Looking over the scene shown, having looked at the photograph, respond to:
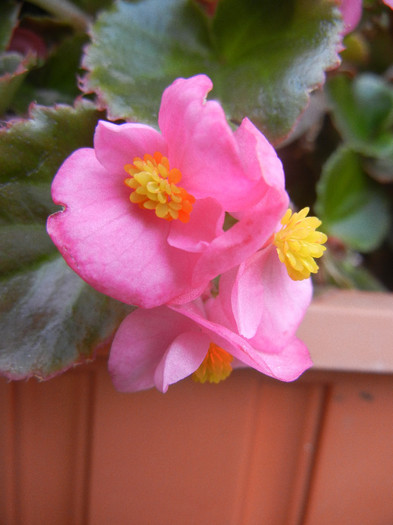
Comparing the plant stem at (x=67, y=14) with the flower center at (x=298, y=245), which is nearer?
Result: the flower center at (x=298, y=245)

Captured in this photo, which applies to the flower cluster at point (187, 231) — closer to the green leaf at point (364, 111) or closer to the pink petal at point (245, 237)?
the pink petal at point (245, 237)

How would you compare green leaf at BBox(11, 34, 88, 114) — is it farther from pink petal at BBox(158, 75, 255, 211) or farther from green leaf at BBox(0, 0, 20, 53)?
pink petal at BBox(158, 75, 255, 211)

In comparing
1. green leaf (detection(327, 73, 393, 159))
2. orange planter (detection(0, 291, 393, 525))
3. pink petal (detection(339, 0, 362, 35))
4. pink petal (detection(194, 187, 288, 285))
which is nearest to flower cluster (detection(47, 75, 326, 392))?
pink petal (detection(194, 187, 288, 285))

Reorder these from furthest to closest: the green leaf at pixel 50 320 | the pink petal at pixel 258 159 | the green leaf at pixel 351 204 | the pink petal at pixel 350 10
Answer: the green leaf at pixel 351 204
the pink petal at pixel 350 10
the green leaf at pixel 50 320
the pink petal at pixel 258 159

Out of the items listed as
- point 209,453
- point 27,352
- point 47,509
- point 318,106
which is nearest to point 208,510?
point 209,453

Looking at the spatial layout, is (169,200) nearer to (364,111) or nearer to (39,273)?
(39,273)

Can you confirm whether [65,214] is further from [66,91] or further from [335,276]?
[335,276]

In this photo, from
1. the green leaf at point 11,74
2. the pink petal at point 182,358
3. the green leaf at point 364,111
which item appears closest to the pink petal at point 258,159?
the pink petal at point 182,358
